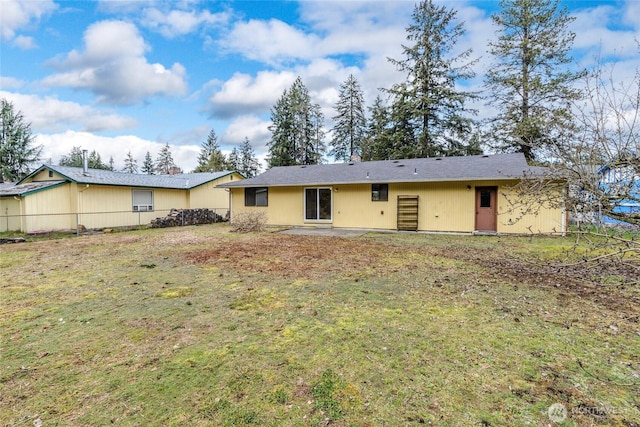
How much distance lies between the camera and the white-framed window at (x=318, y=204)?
45.2 feet

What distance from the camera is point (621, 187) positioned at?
243cm

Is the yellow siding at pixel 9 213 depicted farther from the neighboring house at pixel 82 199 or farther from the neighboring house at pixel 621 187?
the neighboring house at pixel 621 187

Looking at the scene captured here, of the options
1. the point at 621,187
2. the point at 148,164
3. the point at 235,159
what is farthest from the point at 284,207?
the point at 148,164

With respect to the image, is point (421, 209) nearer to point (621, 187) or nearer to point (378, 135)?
point (621, 187)

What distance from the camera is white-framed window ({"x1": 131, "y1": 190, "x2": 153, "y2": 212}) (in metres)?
15.9

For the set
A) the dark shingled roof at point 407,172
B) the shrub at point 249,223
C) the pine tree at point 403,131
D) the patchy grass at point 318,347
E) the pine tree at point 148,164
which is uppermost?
the pine tree at point 148,164

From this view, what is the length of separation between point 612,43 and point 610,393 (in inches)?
162

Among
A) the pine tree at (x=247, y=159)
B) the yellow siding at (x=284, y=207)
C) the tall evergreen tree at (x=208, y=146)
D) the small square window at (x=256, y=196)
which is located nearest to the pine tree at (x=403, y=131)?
the yellow siding at (x=284, y=207)

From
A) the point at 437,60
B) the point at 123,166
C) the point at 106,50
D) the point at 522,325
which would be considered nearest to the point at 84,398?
A: the point at 522,325

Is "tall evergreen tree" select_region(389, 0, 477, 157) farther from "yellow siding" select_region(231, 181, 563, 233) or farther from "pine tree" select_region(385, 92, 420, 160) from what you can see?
"yellow siding" select_region(231, 181, 563, 233)

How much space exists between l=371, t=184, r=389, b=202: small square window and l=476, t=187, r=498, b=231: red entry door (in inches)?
139

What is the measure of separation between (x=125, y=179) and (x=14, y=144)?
20793 mm

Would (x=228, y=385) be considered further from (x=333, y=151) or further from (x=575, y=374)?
(x=333, y=151)

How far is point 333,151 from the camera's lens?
31.6 meters
